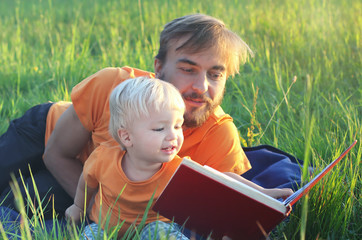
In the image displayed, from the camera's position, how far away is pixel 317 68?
15.6ft

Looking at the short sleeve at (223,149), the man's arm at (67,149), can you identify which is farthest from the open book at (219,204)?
the man's arm at (67,149)

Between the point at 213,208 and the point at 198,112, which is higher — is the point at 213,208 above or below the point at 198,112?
below

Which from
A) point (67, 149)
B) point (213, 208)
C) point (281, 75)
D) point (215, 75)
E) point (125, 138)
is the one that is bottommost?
point (281, 75)

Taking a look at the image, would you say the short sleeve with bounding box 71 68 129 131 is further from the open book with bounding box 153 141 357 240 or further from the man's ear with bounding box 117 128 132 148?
the open book with bounding box 153 141 357 240

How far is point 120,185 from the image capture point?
8.14ft

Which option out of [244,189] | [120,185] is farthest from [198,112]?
[244,189]

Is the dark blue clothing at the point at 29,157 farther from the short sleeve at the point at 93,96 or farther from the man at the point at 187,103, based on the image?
the short sleeve at the point at 93,96

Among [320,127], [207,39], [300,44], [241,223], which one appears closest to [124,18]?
[300,44]

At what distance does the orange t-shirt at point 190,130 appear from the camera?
9.27 feet

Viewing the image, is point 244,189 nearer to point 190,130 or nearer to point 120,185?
point 120,185

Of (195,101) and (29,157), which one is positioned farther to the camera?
(29,157)

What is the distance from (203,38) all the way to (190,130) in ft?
1.71

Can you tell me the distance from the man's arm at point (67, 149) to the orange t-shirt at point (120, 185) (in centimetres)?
37

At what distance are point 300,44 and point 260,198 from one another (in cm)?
354
